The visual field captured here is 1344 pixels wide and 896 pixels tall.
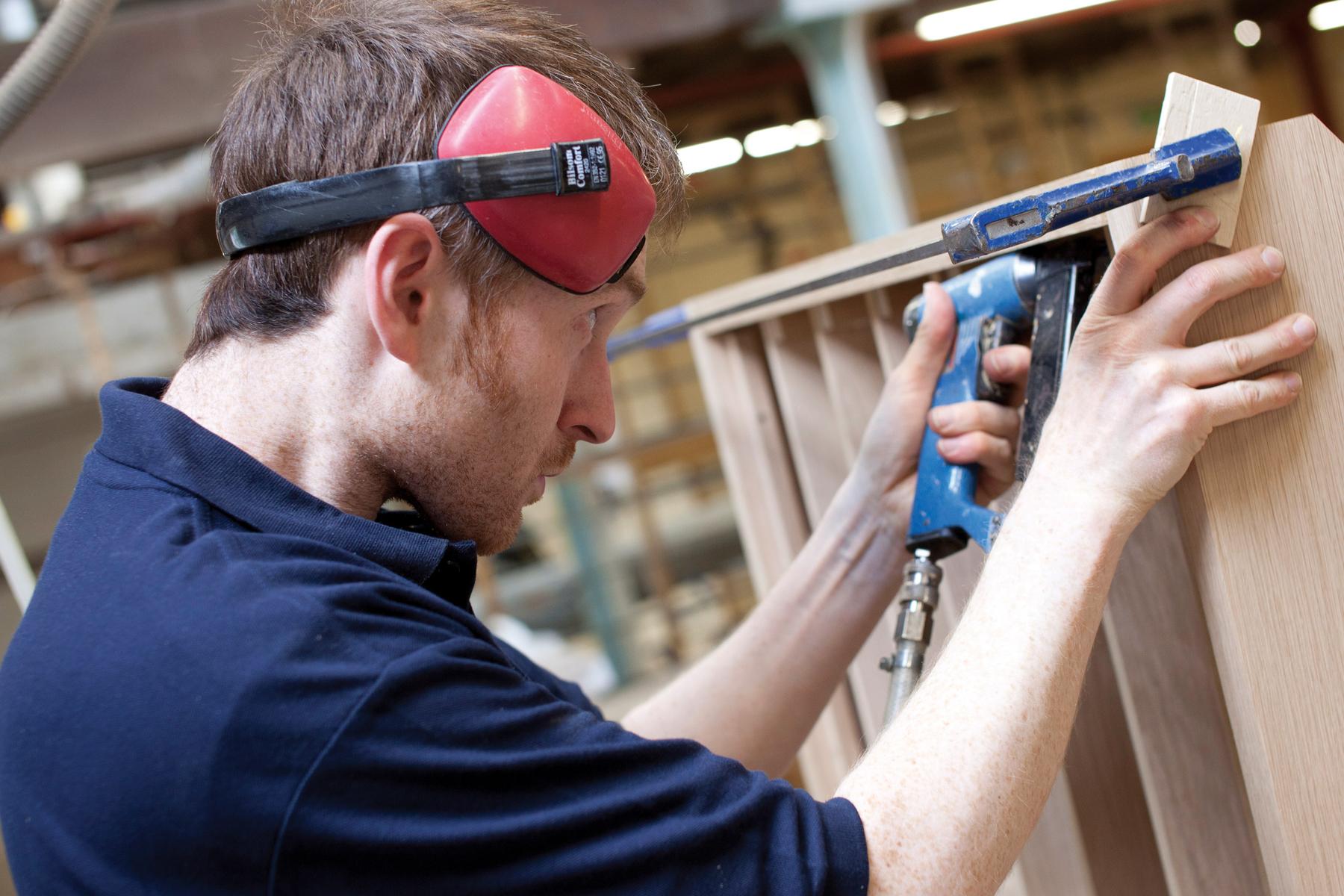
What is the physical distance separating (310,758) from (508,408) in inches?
12.7

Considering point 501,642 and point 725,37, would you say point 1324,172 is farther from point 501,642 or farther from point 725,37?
point 725,37

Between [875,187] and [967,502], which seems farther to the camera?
[875,187]

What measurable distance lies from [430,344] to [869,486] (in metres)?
0.57

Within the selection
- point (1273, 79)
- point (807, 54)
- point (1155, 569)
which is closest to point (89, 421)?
point (807, 54)

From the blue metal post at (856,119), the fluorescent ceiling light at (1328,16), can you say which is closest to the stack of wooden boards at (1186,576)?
the blue metal post at (856,119)

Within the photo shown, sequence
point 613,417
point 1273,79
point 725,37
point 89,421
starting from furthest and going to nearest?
point 1273,79 < point 725,37 < point 89,421 < point 613,417

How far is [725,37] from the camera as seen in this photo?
623cm

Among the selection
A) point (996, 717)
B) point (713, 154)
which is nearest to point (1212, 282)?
point (996, 717)

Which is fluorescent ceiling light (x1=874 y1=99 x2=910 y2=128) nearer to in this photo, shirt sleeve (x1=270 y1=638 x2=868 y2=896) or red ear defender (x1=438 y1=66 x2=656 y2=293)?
red ear defender (x1=438 y1=66 x2=656 y2=293)

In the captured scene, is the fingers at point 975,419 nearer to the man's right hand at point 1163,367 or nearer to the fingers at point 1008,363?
the fingers at point 1008,363

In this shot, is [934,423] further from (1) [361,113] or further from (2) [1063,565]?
(1) [361,113]

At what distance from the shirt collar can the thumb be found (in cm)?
53

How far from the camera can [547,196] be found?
842mm

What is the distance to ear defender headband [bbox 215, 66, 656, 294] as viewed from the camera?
819mm
